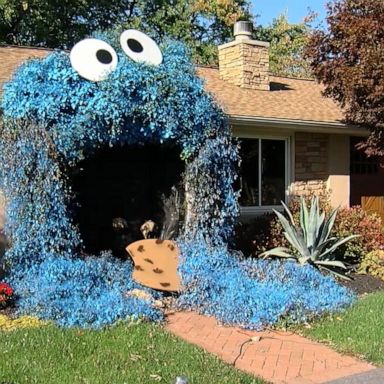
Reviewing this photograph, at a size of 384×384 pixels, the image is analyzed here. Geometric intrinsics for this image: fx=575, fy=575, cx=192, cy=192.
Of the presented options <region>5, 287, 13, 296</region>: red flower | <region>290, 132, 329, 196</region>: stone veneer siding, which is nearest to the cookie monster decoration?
<region>5, 287, 13, 296</region>: red flower

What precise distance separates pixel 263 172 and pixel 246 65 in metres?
3.17

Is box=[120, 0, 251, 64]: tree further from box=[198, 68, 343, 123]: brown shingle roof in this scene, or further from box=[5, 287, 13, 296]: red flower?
box=[5, 287, 13, 296]: red flower

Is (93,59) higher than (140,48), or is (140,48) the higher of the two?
(140,48)

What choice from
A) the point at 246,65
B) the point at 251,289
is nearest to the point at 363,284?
the point at 251,289

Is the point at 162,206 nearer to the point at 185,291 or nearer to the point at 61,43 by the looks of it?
the point at 185,291

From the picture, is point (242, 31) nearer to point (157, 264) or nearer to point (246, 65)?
point (246, 65)

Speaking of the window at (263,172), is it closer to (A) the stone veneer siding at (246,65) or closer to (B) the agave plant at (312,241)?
(A) the stone veneer siding at (246,65)

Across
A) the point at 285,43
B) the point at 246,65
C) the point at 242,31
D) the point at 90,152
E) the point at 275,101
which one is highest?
the point at 285,43

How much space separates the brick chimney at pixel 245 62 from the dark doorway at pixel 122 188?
187 inches

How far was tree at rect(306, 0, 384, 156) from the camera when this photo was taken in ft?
32.7

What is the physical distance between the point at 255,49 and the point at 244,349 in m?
9.62

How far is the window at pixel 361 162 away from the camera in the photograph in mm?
13148

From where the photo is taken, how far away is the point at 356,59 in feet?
34.2

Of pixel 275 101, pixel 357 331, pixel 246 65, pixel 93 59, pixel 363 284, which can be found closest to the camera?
pixel 357 331
